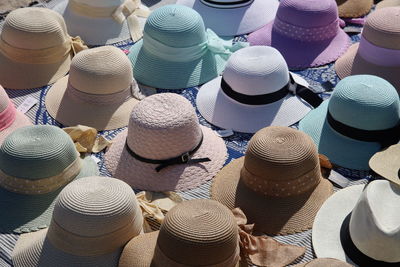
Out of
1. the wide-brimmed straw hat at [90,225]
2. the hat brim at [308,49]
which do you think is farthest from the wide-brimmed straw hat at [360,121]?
the wide-brimmed straw hat at [90,225]

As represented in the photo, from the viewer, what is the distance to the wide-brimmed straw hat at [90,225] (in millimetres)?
2988

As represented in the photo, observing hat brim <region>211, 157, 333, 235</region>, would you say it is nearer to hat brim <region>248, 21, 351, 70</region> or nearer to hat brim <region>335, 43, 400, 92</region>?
hat brim <region>335, 43, 400, 92</region>

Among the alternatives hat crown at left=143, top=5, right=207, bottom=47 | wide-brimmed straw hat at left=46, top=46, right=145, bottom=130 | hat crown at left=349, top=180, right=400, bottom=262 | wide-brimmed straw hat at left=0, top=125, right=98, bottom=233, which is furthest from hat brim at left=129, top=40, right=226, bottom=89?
hat crown at left=349, top=180, right=400, bottom=262

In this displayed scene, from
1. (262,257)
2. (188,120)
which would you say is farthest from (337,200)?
(188,120)

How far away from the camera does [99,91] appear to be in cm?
411

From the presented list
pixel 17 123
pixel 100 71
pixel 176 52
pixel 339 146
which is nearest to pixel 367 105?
pixel 339 146

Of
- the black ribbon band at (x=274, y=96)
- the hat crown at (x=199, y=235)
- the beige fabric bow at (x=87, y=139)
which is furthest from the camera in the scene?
the black ribbon band at (x=274, y=96)

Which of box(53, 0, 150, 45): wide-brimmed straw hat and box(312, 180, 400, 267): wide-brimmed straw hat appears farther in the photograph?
box(53, 0, 150, 45): wide-brimmed straw hat

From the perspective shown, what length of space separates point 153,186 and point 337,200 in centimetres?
94

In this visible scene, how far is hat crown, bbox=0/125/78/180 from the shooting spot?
3359 mm

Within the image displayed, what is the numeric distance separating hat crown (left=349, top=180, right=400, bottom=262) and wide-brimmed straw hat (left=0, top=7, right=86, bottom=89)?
2.36 meters

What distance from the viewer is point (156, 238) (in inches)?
121

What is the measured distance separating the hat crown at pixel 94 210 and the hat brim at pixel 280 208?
605 mm

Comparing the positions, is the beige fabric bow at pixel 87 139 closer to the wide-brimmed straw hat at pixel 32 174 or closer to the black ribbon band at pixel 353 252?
the wide-brimmed straw hat at pixel 32 174
